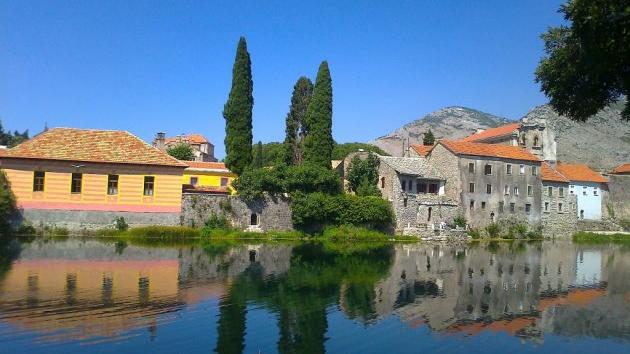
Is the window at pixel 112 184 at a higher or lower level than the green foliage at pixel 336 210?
higher

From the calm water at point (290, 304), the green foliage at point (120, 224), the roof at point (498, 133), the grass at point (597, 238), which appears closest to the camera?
the calm water at point (290, 304)

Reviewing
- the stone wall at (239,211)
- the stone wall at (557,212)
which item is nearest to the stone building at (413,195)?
the stone wall at (239,211)

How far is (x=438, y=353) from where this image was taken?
1334 cm

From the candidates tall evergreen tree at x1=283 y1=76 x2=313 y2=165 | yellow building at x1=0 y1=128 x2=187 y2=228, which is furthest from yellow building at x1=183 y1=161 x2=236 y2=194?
yellow building at x1=0 y1=128 x2=187 y2=228

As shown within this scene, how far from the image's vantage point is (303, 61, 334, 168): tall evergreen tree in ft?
161

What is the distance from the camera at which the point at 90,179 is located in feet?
131

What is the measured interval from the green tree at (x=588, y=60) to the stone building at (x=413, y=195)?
35633 mm

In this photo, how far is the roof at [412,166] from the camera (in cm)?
5294

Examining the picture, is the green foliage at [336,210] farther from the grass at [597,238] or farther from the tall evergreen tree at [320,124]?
the grass at [597,238]

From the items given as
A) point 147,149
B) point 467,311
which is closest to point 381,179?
point 147,149

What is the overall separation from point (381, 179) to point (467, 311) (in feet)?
115

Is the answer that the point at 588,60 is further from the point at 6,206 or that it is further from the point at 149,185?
the point at 6,206

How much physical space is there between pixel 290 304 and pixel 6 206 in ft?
95.8

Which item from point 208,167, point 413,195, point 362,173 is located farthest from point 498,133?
point 208,167
